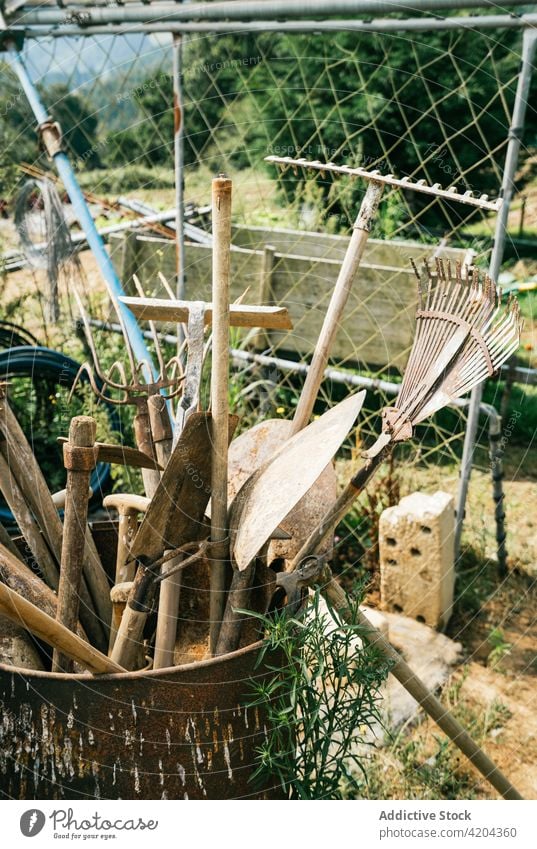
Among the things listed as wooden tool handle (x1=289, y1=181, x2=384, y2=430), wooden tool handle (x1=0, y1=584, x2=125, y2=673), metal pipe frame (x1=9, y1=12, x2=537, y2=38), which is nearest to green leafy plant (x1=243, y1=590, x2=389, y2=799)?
wooden tool handle (x1=0, y1=584, x2=125, y2=673)

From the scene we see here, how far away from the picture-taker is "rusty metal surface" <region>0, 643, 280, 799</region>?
54.2 inches

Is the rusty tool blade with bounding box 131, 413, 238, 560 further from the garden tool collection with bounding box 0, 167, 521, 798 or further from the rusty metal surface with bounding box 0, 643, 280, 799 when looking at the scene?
the rusty metal surface with bounding box 0, 643, 280, 799

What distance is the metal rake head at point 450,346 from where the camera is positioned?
148cm

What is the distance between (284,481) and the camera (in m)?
1.45

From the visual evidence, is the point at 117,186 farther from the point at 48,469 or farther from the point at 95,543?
the point at 95,543

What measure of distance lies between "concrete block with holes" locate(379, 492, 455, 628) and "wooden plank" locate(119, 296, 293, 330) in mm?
1221

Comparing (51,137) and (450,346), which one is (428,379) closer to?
(450,346)

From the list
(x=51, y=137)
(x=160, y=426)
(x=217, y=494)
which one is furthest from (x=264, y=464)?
(x=51, y=137)

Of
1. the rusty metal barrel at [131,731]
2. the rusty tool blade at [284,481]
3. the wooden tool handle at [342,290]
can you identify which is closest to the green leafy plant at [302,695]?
the rusty metal barrel at [131,731]

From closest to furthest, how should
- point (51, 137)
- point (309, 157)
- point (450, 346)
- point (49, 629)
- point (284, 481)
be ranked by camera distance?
point (49, 629)
point (284, 481)
point (450, 346)
point (51, 137)
point (309, 157)

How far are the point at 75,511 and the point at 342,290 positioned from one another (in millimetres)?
639

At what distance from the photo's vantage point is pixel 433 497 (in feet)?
9.23

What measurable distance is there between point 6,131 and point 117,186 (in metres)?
0.73

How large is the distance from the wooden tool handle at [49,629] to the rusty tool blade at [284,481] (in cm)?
28
